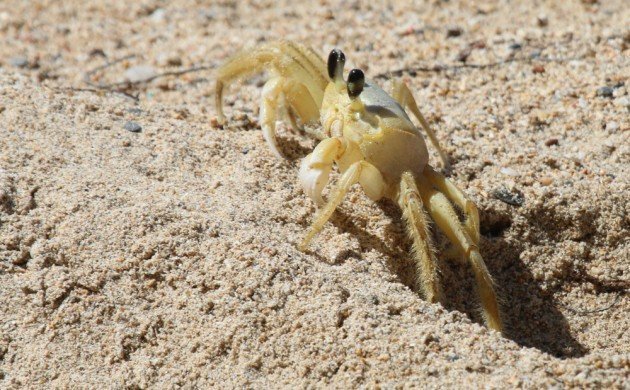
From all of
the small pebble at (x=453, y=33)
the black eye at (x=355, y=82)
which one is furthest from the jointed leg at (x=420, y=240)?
the small pebble at (x=453, y=33)

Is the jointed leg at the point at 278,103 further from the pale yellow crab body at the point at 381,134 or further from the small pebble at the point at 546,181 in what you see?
the small pebble at the point at 546,181

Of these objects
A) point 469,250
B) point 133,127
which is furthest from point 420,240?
point 133,127

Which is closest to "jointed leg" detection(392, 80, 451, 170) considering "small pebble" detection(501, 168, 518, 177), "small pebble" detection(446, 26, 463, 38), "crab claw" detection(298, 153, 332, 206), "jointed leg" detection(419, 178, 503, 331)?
"small pebble" detection(501, 168, 518, 177)

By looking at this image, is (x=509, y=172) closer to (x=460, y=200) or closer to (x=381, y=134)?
(x=460, y=200)

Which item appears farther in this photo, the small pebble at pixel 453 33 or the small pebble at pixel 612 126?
the small pebble at pixel 453 33

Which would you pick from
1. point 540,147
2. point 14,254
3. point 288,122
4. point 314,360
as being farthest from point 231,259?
point 540,147

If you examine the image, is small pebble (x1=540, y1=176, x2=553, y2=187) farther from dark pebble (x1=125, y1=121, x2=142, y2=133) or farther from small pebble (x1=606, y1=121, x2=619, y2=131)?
dark pebble (x1=125, y1=121, x2=142, y2=133)
